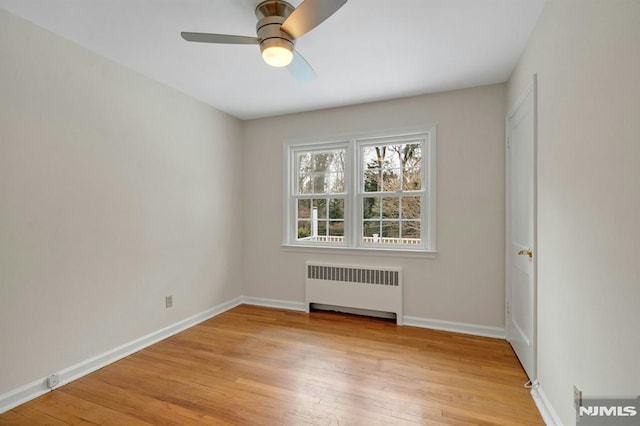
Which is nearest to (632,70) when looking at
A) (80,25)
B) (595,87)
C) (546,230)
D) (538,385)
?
(595,87)

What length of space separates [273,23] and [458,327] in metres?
3.24

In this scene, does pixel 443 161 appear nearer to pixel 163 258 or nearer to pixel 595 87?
pixel 595 87

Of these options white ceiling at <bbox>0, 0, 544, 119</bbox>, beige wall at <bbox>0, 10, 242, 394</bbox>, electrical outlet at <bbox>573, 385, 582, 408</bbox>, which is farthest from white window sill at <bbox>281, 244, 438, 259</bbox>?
electrical outlet at <bbox>573, 385, 582, 408</bbox>

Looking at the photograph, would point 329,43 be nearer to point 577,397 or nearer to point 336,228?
point 336,228

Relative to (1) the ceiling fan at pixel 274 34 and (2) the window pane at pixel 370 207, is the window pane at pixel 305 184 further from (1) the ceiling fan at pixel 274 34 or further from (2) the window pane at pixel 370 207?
(1) the ceiling fan at pixel 274 34

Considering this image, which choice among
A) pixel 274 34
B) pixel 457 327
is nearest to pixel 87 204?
pixel 274 34

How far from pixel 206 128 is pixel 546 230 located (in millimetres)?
3480

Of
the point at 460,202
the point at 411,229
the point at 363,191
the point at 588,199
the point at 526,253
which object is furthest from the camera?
the point at 363,191

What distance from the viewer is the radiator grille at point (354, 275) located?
3475 mm

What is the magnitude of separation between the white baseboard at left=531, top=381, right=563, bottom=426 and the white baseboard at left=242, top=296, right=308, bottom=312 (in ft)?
8.03

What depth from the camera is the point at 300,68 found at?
2242 millimetres

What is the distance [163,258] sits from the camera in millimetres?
3098

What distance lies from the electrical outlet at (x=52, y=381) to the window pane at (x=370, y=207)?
308 centimetres
